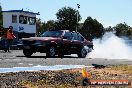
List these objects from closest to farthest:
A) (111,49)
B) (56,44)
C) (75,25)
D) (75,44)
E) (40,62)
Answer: (40,62) < (56,44) < (75,44) < (111,49) < (75,25)

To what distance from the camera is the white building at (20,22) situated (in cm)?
5869

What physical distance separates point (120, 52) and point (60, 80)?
18674 millimetres

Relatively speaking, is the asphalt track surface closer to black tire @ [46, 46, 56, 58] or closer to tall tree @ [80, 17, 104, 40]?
black tire @ [46, 46, 56, 58]

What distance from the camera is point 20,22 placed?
59.8 m

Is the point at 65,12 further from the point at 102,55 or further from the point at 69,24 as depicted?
the point at 102,55

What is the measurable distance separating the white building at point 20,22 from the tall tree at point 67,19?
29.4 m

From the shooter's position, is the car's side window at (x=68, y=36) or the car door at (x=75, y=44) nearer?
the car's side window at (x=68, y=36)

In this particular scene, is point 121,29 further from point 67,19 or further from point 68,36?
point 68,36

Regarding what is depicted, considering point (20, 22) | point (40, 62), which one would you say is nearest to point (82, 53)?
point (40, 62)

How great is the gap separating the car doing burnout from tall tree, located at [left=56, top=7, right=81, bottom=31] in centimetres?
6603

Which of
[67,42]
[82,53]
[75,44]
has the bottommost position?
[82,53]

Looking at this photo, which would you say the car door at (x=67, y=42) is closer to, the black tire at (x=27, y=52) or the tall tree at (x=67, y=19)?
the black tire at (x=27, y=52)

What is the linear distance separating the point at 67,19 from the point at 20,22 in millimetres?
35815

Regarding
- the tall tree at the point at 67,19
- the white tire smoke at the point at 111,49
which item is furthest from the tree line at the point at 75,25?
the white tire smoke at the point at 111,49
